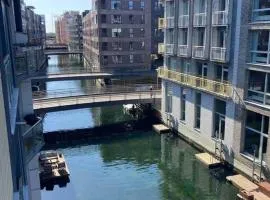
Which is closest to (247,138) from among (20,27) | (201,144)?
(201,144)

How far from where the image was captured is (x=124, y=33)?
63031 mm

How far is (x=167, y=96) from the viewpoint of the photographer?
113 ft

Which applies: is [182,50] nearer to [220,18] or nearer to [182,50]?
[182,50]

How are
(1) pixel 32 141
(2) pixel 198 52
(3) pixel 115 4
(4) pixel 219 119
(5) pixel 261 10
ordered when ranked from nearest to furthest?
(1) pixel 32 141
(5) pixel 261 10
(4) pixel 219 119
(2) pixel 198 52
(3) pixel 115 4

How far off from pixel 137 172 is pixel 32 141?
567 inches

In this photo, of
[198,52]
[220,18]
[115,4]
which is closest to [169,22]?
[198,52]

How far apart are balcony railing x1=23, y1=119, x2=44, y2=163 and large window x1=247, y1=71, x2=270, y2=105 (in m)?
14.4

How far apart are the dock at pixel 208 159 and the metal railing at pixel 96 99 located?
38.4ft

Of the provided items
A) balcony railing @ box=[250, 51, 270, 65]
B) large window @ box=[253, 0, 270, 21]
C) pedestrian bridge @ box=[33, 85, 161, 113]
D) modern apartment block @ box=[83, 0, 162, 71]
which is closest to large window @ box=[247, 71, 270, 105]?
balcony railing @ box=[250, 51, 270, 65]

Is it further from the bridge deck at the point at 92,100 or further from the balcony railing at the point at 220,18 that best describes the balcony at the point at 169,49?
the balcony railing at the point at 220,18

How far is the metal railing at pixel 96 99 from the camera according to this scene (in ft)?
109

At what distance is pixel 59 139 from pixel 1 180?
28388mm

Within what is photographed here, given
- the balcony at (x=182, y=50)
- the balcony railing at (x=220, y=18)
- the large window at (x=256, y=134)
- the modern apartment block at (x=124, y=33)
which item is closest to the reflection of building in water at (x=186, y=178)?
the large window at (x=256, y=134)

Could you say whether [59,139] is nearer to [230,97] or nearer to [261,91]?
[230,97]
